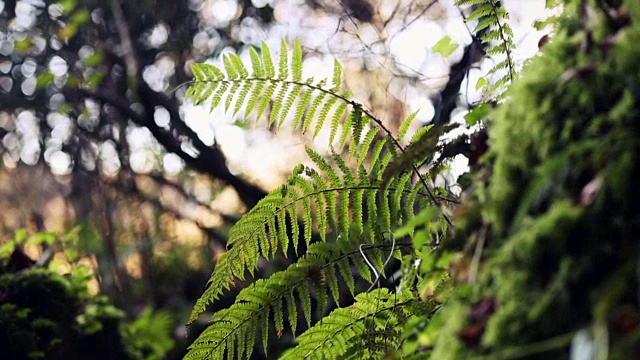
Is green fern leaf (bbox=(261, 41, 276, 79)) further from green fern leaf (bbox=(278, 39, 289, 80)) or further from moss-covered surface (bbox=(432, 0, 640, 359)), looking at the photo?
moss-covered surface (bbox=(432, 0, 640, 359))

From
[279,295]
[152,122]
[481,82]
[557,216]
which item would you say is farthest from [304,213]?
[152,122]

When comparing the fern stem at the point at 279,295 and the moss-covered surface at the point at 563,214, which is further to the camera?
the fern stem at the point at 279,295

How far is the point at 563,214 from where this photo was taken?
0.47 m

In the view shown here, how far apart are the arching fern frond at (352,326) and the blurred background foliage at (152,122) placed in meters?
2.21

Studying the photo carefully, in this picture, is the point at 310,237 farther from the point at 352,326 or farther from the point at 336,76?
the point at 336,76

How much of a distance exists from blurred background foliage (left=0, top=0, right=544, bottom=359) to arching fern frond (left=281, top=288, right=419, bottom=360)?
221cm

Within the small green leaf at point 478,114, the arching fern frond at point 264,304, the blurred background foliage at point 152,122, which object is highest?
the blurred background foliage at point 152,122

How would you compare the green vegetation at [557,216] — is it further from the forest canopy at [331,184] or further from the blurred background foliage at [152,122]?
the blurred background foliage at [152,122]

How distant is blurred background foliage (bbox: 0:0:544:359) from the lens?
12.2 ft

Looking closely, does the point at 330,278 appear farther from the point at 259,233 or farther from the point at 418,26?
the point at 418,26

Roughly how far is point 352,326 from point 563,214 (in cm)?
69

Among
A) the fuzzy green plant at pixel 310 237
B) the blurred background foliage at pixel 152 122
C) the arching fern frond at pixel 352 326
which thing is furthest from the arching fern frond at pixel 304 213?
the blurred background foliage at pixel 152 122

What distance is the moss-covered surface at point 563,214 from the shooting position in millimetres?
436

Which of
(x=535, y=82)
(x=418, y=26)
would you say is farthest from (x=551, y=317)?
(x=418, y=26)
